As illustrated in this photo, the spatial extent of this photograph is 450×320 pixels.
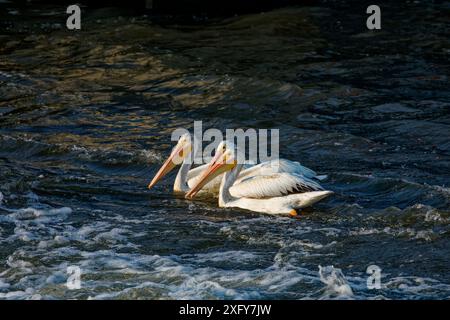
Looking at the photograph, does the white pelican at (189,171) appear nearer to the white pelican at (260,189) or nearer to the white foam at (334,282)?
the white pelican at (260,189)

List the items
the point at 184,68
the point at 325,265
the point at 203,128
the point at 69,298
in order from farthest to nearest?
the point at 184,68 → the point at 203,128 → the point at 325,265 → the point at 69,298

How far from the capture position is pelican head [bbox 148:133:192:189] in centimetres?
821

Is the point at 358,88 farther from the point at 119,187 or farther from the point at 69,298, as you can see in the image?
the point at 69,298

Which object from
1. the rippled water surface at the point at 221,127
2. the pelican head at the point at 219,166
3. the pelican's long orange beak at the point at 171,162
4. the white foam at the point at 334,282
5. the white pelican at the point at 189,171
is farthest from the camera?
the pelican's long orange beak at the point at 171,162

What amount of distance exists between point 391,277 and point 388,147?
303 cm

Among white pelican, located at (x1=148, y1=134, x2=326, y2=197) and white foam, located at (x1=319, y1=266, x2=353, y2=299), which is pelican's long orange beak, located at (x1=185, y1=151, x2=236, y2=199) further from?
white foam, located at (x1=319, y1=266, x2=353, y2=299)

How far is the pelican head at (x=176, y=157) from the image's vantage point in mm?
8210

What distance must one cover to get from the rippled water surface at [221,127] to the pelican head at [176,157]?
21 centimetres

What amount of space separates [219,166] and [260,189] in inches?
20.6

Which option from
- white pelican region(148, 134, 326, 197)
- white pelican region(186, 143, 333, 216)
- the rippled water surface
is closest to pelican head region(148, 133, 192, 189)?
white pelican region(148, 134, 326, 197)

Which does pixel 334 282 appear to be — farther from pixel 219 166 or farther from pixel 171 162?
pixel 171 162

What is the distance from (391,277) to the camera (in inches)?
239

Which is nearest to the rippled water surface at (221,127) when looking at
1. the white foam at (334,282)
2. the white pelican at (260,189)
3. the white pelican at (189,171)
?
the white foam at (334,282)

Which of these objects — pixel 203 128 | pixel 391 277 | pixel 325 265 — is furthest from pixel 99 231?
pixel 203 128
